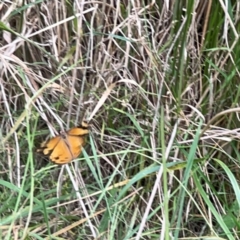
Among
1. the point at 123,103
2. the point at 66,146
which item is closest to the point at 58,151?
the point at 66,146

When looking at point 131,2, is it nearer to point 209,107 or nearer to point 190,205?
point 209,107

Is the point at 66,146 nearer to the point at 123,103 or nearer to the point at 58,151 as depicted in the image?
the point at 58,151

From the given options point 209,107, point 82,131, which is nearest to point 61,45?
point 82,131

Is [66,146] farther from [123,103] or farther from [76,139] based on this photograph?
[123,103]
